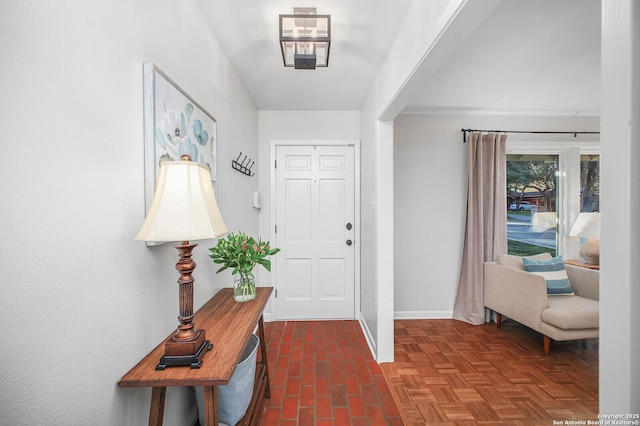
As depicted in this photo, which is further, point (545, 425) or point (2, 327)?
point (545, 425)

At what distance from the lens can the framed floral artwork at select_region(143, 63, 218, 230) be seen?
3.43ft

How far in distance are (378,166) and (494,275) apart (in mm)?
1903

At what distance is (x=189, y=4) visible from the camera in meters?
1.44

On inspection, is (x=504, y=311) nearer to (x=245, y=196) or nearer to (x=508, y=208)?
(x=508, y=208)

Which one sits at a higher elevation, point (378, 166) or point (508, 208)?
point (378, 166)

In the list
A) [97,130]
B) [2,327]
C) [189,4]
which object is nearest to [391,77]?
[189,4]

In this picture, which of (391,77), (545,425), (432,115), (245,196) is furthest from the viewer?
(432,115)

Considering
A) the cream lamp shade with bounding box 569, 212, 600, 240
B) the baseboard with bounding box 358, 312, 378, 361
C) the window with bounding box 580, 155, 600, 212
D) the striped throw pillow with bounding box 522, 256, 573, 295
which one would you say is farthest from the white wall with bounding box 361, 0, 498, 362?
the window with bounding box 580, 155, 600, 212

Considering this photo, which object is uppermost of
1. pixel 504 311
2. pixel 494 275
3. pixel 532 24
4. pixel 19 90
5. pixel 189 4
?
pixel 532 24

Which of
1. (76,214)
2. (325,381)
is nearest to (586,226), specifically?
(325,381)

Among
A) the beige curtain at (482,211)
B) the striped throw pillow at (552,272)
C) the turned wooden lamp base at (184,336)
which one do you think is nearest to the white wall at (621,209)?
the turned wooden lamp base at (184,336)

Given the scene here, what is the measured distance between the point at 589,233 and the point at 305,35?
3607 millimetres

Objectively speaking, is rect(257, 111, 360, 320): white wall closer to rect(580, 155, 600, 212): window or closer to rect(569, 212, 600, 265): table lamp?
rect(569, 212, 600, 265): table lamp

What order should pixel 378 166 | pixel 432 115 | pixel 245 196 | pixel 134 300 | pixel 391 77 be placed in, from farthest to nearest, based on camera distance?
pixel 432 115, pixel 245 196, pixel 378 166, pixel 391 77, pixel 134 300
